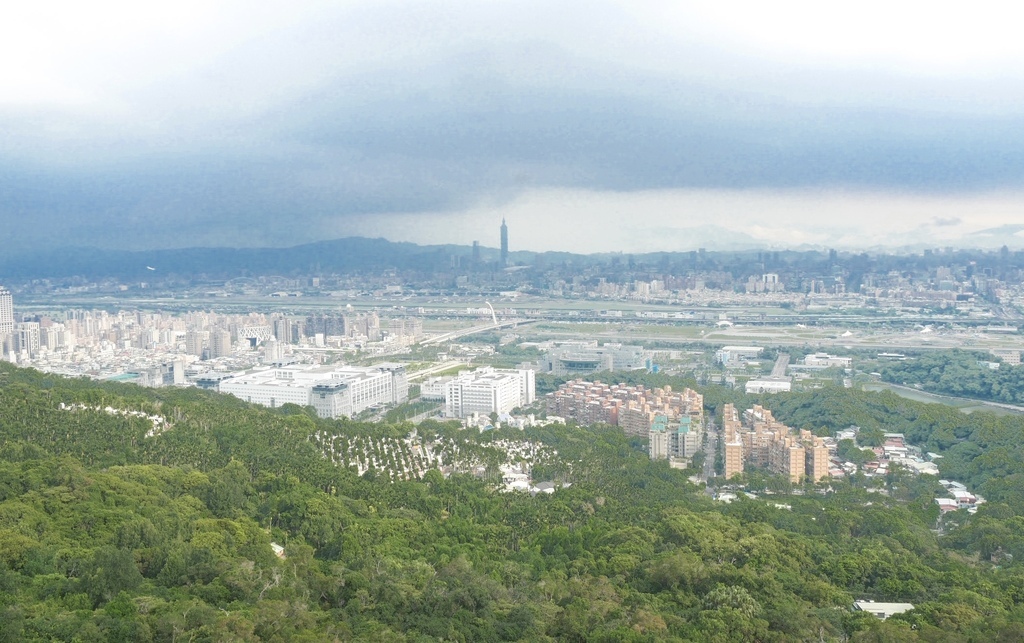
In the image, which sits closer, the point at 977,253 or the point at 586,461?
the point at 586,461

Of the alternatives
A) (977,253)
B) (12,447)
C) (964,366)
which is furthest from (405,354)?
(977,253)

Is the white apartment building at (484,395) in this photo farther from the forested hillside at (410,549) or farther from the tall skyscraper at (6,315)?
the tall skyscraper at (6,315)

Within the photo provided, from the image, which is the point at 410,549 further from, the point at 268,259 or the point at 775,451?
the point at 268,259

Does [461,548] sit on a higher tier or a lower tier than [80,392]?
lower

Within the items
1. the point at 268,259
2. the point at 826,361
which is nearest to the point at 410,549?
the point at 826,361

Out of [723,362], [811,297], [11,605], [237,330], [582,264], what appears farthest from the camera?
[582,264]

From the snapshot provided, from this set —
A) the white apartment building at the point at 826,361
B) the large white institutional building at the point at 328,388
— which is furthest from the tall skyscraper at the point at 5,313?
the white apartment building at the point at 826,361

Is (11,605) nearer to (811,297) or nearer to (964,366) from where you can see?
(964,366)
